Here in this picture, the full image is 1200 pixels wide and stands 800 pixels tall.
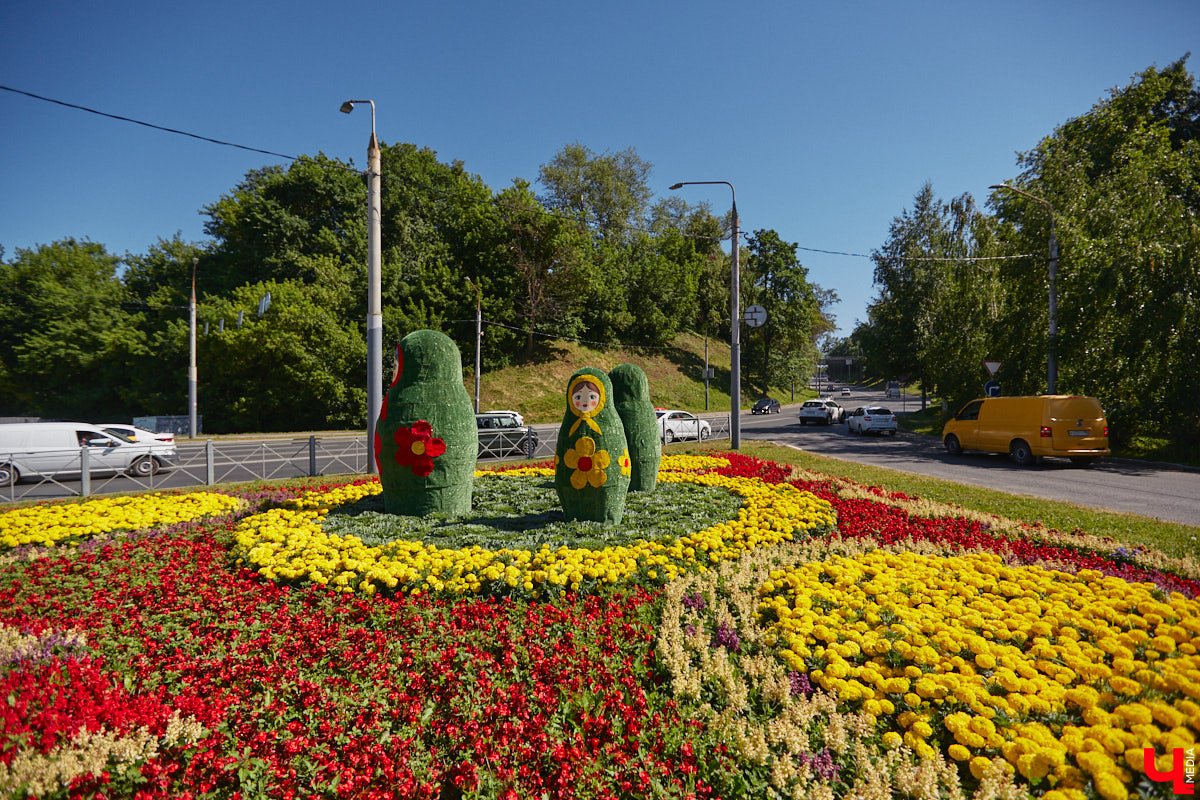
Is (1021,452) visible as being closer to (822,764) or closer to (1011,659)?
(1011,659)

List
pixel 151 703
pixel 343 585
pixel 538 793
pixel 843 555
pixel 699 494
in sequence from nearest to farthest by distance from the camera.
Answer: pixel 538 793, pixel 151 703, pixel 343 585, pixel 843 555, pixel 699 494

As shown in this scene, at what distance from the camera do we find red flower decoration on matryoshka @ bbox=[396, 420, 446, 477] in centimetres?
695

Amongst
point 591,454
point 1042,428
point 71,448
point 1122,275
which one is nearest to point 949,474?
point 1042,428

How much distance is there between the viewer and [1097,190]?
59.7 ft

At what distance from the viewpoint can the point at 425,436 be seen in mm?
6977

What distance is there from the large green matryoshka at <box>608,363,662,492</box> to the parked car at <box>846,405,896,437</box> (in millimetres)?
19098

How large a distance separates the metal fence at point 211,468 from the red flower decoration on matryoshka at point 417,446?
281 inches

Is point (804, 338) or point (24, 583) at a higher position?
point (804, 338)

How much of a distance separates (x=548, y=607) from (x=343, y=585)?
2107 millimetres

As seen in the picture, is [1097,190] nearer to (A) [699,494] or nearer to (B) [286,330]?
(A) [699,494]

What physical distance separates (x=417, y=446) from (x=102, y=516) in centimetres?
514

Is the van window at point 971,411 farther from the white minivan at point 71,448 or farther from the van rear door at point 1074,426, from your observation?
the white minivan at point 71,448

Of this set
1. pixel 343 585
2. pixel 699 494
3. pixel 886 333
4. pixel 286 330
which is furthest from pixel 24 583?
pixel 886 333

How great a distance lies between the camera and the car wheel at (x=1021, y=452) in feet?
46.8
